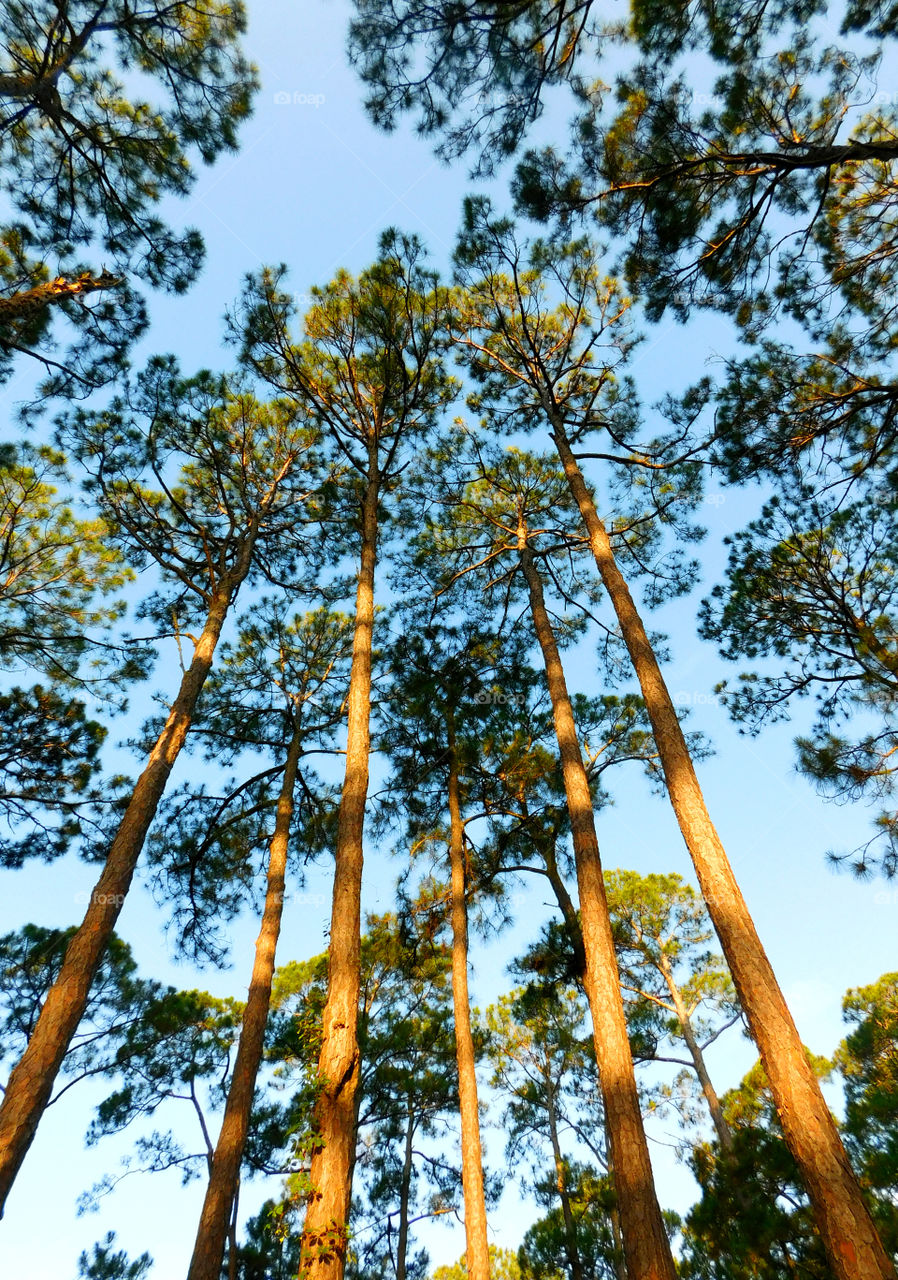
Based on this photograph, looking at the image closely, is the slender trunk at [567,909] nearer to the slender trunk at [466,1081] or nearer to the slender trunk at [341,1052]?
the slender trunk at [466,1081]

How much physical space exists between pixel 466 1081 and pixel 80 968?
4603 millimetres

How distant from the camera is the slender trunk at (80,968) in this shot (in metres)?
4.09

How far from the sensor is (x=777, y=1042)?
3.56m

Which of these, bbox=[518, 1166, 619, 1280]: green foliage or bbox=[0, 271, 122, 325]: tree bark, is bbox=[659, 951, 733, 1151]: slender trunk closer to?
bbox=[518, 1166, 619, 1280]: green foliage

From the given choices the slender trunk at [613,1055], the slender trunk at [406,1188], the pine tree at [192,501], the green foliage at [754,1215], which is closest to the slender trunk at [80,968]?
the pine tree at [192,501]

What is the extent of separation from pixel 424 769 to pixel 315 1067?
21.7 feet

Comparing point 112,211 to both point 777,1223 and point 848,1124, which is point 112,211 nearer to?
point 777,1223

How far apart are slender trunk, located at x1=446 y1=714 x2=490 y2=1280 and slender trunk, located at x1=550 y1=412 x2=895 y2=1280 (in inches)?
184

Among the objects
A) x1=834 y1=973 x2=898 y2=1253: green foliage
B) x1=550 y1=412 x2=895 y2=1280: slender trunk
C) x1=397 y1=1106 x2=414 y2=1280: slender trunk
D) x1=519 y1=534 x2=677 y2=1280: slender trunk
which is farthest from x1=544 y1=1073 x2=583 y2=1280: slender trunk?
x1=550 y1=412 x2=895 y2=1280: slender trunk

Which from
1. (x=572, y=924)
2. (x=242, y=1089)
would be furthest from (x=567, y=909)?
(x=242, y=1089)

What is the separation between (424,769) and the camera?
34.7 ft

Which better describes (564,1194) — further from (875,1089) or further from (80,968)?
(80,968)

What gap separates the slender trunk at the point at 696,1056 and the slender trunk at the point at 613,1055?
298 inches

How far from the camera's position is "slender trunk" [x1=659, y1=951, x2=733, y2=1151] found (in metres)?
10.8
